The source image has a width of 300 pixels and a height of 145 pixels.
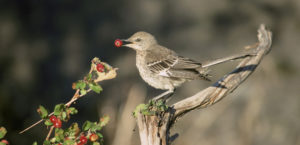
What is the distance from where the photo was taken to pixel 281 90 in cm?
922

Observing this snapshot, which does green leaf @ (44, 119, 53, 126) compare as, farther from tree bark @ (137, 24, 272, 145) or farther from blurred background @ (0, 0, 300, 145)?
blurred background @ (0, 0, 300, 145)

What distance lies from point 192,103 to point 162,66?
1643mm

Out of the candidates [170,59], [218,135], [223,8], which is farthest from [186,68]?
[223,8]

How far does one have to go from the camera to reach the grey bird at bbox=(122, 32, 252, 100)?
511 cm

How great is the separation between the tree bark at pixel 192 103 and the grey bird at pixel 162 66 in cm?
43

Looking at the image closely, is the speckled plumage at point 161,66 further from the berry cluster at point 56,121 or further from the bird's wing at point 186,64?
the berry cluster at point 56,121

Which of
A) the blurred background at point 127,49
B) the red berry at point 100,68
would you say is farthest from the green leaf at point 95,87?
the blurred background at point 127,49

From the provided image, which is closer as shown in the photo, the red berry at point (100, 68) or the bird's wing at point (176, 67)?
the red berry at point (100, 68)

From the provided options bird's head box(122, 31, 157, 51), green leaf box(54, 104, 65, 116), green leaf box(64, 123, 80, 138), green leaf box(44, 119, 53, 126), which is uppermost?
bird's head box(122, 31, 157, 51)

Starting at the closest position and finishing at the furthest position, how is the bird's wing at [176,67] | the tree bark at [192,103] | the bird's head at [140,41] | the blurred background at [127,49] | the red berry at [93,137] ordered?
the red berry at [93,137] < the tree bark at [192,103] < the bird's wing at [176,67] < the bird's head at [140,41] < the blurred background at [127,49]

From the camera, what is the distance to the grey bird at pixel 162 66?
5109mm

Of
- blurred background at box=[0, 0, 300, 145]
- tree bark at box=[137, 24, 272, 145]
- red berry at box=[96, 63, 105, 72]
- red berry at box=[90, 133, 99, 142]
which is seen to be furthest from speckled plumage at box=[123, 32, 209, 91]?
blurred background at box=[0, 0, 300, 145]

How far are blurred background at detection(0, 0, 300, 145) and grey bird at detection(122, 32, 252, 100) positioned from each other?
2.75m

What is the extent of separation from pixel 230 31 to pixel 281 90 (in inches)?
71.4
